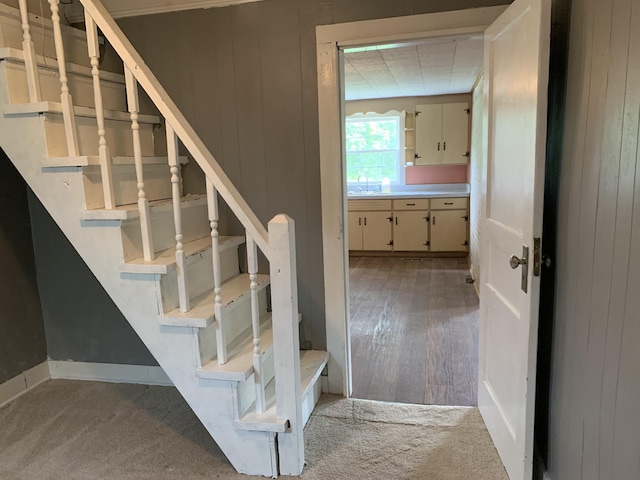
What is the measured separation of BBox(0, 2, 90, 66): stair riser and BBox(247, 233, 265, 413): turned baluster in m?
1.42

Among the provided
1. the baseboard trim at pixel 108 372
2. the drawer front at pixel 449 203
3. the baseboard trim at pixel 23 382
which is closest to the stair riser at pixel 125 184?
the baseboard trim at pixel 108 372

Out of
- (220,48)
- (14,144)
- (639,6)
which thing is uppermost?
(220,48)

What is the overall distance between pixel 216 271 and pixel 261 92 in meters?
1.12

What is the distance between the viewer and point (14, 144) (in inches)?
75.0

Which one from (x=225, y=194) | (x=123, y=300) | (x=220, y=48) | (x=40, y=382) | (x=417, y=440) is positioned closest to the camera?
(x=225, y=194)

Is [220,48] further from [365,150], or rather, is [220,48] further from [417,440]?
[365,150]

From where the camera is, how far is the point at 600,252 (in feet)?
4.22

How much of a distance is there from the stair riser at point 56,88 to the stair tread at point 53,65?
13 millimetres

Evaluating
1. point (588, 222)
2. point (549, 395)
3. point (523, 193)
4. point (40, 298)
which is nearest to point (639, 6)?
point (588, 222)

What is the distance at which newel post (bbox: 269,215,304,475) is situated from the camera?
1762 millimetres

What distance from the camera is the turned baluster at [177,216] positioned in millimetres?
1775

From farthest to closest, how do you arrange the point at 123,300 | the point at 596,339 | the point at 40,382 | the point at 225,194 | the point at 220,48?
the point at 40,382, the point at 220,48, the point at 123,300, the point at 225,194, the point at 596,339

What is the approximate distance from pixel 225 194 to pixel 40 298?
1.87 metres

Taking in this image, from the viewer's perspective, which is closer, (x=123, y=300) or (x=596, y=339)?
(x=596, y=339)
